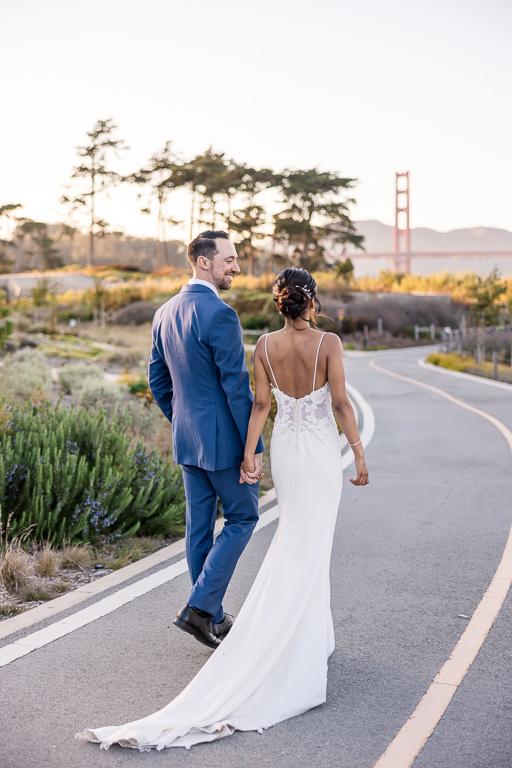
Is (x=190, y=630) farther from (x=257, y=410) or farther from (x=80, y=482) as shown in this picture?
(x=80, y=482)

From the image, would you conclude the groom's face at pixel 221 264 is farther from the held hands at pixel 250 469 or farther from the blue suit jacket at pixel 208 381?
the held hands at pixel 250 469

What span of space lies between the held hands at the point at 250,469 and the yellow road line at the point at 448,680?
1.26 m

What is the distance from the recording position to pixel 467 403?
17141mm

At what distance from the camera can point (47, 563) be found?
5742 mm

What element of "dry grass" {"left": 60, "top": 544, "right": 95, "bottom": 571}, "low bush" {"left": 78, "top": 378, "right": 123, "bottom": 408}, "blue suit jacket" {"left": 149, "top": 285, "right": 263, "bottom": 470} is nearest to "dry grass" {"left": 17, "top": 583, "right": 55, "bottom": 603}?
"dry grass" {"left": 60, "top": 544, "right": 95, "bottom": 571}

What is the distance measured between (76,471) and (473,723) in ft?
13.3

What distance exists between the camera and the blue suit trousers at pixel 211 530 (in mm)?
4344

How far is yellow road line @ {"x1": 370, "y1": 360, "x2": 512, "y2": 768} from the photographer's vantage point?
3354 mm

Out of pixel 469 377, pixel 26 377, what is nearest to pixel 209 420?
pixel 26 377

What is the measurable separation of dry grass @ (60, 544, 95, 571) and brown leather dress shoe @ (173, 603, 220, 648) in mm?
1733

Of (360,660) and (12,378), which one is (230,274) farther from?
(12,378)

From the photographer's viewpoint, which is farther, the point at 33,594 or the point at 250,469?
the point at 33,594

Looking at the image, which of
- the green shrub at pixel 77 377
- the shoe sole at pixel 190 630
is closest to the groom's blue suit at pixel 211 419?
the shoe sole at pixel 190 630

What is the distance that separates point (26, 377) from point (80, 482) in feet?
27.9
